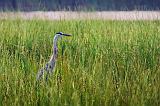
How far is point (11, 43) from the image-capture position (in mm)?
5246

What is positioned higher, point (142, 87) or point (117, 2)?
point (117, 2)

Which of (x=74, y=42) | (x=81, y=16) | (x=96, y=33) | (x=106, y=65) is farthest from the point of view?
(x=81, y=16)

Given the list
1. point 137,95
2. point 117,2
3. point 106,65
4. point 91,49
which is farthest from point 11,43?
point 117,2

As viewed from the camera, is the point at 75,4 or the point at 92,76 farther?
the point at 75,4

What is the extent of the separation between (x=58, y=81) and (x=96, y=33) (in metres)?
2.29

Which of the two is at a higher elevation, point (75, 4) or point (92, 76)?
point (75, 4)

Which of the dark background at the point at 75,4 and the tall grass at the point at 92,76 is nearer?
the tall grass at the point at 92,76

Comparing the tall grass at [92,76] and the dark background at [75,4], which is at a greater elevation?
the dark background at [75,4]

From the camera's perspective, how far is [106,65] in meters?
3.98

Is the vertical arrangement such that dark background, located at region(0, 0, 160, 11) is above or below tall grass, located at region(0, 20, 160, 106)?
above

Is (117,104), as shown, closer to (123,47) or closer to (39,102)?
(39,102)

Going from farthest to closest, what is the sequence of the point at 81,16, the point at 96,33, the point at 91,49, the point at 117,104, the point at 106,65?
1. the point at 81,16
2. the point at 96,33
3. the point at 91,49
4. the point at 106,65
5. the point at 117,104

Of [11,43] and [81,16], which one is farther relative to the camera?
[81,16]

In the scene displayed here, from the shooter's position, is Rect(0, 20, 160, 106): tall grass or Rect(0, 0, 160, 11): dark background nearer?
Rect(0, 20, 160, 106): tall grass
